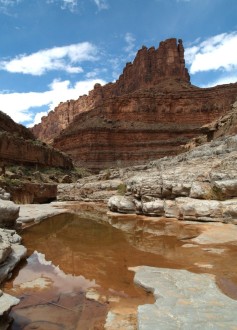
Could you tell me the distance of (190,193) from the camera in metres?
11.5

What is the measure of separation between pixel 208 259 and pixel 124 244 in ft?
8.43

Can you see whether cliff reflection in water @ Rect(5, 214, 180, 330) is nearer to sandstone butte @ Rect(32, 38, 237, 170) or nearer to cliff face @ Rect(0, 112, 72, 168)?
cliff face @ Rect(0, 112, 72, 168)

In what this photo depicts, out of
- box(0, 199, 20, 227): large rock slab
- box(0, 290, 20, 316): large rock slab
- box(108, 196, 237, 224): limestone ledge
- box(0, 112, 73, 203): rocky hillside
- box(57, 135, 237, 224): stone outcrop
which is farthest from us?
box(0, 112, 73, 203): rocky hillside

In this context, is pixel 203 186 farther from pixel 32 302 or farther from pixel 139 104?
pixel 139 104

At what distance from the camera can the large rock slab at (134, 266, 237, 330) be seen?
10.7 ft

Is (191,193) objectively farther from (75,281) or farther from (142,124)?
(142,124)

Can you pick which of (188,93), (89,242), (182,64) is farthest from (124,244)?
(182,64)

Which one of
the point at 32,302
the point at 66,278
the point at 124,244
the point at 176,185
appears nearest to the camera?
the point at 32,302

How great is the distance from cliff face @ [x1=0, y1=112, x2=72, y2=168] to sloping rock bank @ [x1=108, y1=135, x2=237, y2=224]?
13.5 m

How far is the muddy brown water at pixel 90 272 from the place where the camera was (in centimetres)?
402

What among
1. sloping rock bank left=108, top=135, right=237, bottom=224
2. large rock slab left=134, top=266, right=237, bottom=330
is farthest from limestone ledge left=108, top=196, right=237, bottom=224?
large rock slab left=134, top=266, right=237, bottom=330

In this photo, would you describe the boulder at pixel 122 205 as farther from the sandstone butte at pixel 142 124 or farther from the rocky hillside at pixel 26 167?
the sandstone butte at pixel 142 124

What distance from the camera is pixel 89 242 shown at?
27.7 feet

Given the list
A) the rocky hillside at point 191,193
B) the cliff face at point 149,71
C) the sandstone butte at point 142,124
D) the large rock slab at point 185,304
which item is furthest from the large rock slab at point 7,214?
the cliff face at point 149,71
